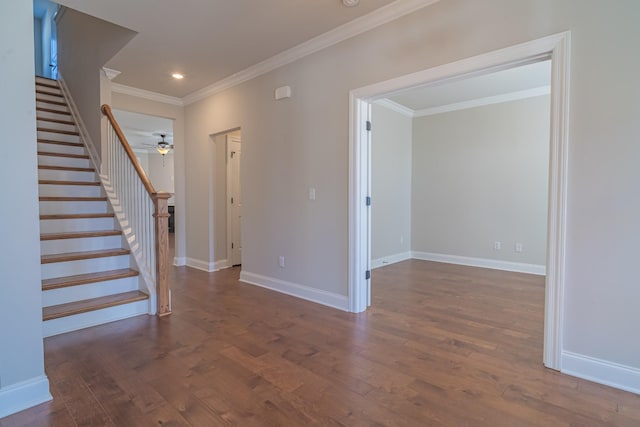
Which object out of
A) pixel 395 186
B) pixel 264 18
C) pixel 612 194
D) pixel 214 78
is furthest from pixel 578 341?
pixel 214 78

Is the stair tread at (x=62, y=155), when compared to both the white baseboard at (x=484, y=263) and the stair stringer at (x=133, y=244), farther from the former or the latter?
the white baseboard at (x=484, y=263)

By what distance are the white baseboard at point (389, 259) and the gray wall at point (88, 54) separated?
4.11m

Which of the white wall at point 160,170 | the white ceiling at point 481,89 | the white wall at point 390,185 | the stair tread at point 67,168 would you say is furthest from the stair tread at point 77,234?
the white wall at point 160,170

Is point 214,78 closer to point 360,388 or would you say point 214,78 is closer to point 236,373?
point 236,373

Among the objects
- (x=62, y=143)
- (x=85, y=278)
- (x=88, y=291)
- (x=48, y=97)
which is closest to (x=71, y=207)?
(x=85, y=278)

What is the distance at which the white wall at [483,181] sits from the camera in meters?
4.77

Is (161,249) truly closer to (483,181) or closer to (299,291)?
(299,291)

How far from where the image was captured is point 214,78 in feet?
14.3

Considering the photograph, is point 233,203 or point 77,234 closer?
point 77,234

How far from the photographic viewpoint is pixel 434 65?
2.55 m

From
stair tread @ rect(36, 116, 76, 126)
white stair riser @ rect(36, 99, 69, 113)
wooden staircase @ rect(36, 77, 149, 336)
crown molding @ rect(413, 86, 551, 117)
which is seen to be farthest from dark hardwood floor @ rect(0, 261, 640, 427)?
white stair riser @ rect(36, 99, 69, 113)

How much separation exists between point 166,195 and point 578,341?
10.9ft

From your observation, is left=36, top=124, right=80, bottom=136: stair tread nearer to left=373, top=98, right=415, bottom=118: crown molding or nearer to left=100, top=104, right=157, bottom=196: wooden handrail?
left=100, top=104, right=157, bottom=196: wooden handrail

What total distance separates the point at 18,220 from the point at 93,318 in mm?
1464
